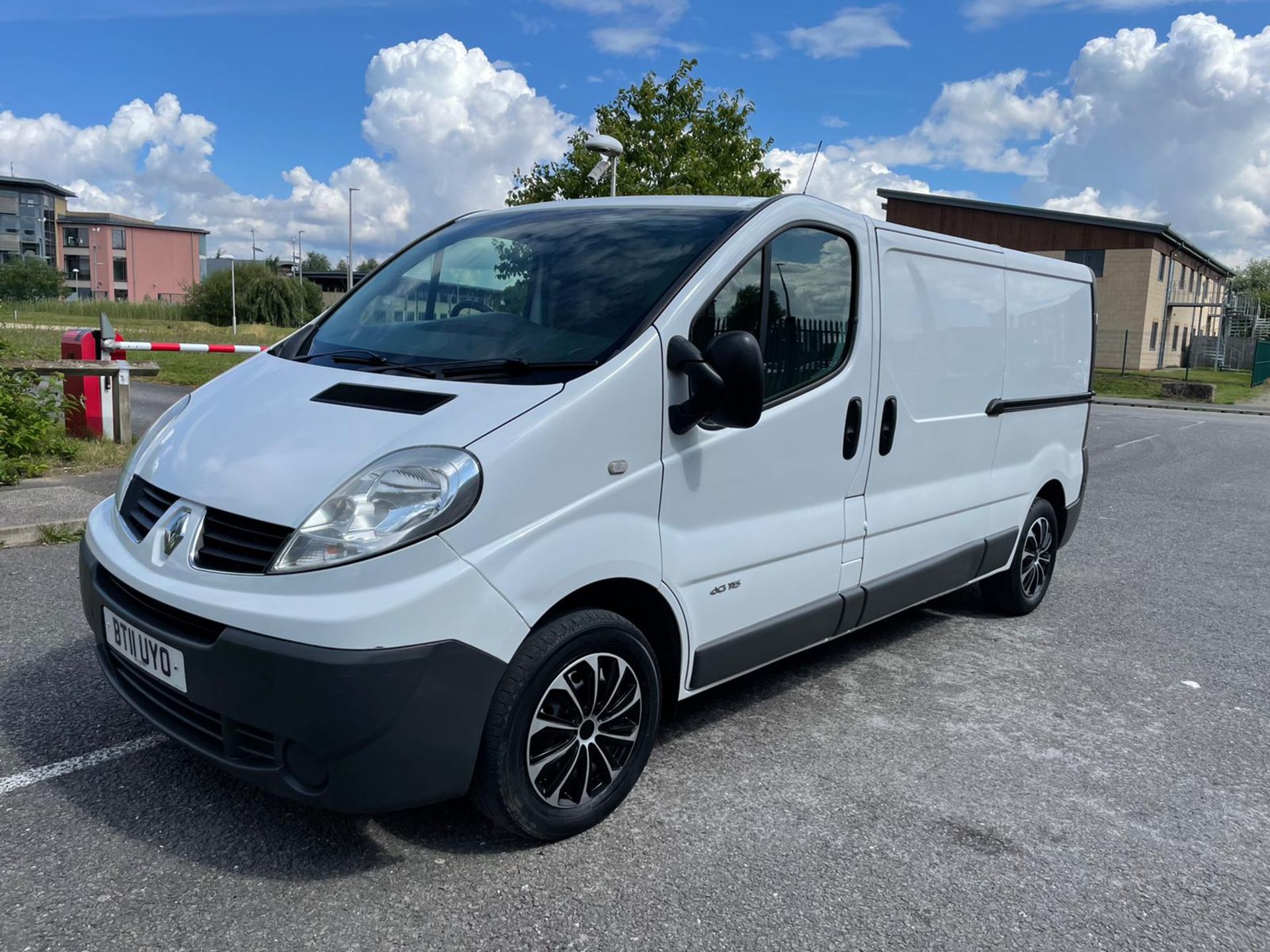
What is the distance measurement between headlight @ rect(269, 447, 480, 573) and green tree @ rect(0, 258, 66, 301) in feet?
305

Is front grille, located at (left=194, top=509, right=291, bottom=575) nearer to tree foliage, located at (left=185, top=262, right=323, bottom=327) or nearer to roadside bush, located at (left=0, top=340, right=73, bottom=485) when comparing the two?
roadside bush, located at (left=0, top=340, right=73, bottom=485)

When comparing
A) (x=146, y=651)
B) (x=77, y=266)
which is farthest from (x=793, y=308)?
(x=77, y=266)

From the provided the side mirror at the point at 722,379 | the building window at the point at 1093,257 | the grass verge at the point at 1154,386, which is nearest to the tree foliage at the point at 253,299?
the building window at the point at 1093,257

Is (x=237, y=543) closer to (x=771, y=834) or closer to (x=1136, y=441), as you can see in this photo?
(x=771, y=834)

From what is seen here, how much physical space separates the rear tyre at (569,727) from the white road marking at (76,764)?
1431 mm

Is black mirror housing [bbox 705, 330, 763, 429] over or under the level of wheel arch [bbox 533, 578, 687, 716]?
over

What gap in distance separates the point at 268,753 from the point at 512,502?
902 millimetres

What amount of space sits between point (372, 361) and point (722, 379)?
3.86 feet

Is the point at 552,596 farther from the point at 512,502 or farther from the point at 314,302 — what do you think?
the point at 314,302

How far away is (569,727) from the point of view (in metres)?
2.89

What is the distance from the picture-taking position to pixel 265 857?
2.81m

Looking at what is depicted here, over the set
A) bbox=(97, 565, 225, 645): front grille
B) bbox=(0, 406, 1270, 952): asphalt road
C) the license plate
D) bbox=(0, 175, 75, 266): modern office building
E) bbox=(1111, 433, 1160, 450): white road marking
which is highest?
bbox=(0, 175, 75, 266): modern office building

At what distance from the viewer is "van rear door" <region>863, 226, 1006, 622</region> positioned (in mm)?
4035

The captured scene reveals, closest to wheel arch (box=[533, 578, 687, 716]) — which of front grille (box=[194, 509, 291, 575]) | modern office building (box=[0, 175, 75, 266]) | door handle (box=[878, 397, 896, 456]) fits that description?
front grille (box=[194, 509, 291, 575])
